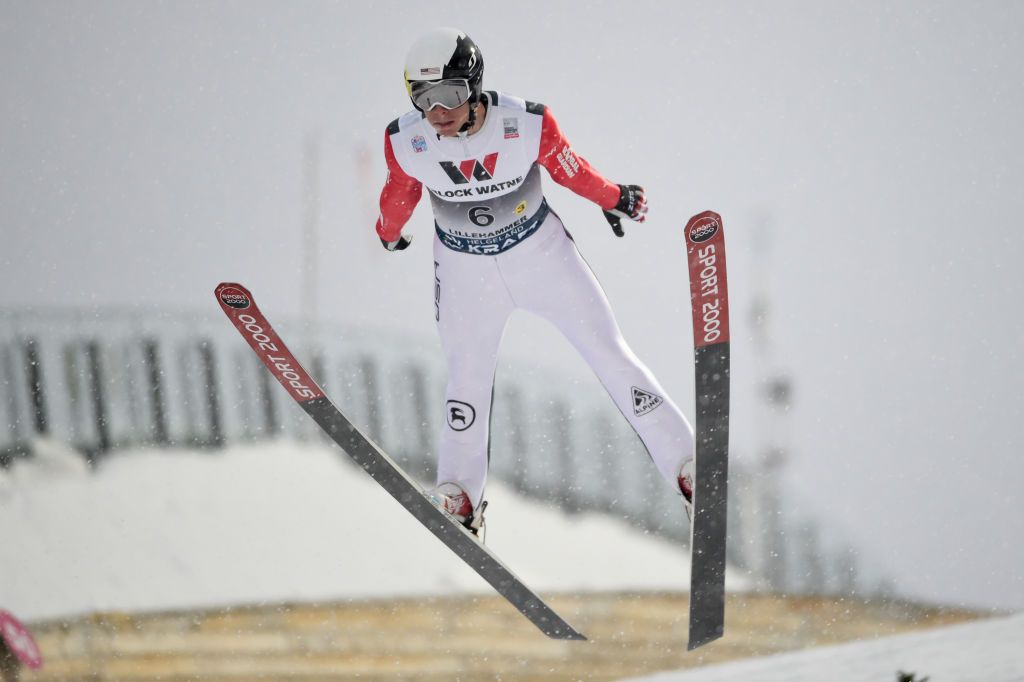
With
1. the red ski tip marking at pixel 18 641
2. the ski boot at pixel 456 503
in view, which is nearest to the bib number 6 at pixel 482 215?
the ski boot at pixel 456 503

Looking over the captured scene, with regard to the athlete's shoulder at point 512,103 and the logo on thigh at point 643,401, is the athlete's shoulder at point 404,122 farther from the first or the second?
the logo on thigh at point 643,401

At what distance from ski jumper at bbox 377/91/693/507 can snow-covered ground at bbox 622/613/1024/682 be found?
2.39 m

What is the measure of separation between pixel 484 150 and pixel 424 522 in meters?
1.62

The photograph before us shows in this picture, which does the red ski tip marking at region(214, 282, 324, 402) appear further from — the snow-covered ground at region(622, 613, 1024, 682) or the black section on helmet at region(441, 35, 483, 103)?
the snow-covered ground at region(622, 613, 1024, 682)

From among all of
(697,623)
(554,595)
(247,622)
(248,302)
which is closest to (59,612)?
(247,622)

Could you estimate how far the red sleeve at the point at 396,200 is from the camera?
4113 millimetres

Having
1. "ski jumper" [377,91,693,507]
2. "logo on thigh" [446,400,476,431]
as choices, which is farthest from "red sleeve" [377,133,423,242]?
"logo on thigh" [446,400,476,431]

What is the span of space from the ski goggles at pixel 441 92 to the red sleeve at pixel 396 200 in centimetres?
41

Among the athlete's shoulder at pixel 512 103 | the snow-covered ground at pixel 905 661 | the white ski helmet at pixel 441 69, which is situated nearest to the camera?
the white ski helmet at pixel 441 69

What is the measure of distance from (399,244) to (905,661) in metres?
4.24

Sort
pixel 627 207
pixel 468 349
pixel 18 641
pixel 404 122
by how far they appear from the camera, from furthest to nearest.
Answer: pixel 18 641, pixel 468 349, pixel 627 207, pixel 404 122

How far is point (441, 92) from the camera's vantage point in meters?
3.72

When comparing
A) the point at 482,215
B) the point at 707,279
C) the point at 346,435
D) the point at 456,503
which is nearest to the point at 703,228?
the point at 707,279

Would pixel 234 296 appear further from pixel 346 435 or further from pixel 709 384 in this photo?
pixel 709 384
